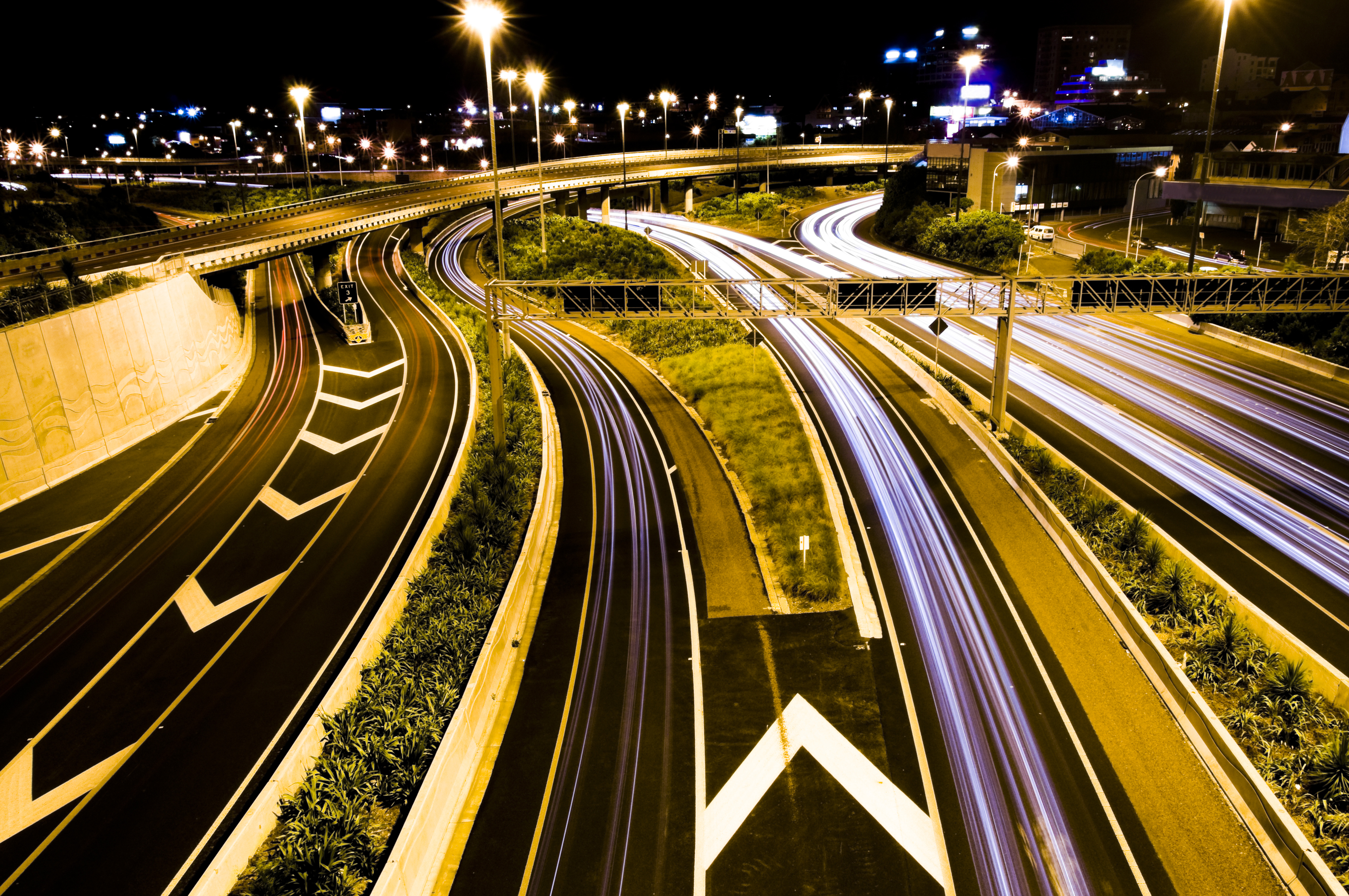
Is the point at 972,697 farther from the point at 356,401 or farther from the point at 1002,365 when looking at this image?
the point at 356,401

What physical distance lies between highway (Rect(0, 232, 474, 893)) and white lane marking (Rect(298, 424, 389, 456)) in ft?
0.49

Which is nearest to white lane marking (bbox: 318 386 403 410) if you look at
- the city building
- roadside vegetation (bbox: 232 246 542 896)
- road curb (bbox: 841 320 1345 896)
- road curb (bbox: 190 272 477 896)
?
roadside vegetation (bbox: 232 246 542 896)

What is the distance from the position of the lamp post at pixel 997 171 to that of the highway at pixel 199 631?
60.0m

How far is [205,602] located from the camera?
895 inches

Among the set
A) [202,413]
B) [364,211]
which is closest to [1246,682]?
[202,413]

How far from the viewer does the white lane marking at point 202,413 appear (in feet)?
124

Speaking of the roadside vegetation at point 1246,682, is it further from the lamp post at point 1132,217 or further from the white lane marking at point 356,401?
the lamp post at point 1132,217

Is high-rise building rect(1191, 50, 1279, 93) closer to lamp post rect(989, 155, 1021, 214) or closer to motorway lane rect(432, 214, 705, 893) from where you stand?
lamp post rect(989, 155, 1021, 214)

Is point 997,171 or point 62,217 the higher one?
Result: point 997,171

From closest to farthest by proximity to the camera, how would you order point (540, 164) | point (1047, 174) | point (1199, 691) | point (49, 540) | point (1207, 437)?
point (1199, 691) < point (49, 540) < point (1207, 437) < point (540, 164) < point (1047, 174)

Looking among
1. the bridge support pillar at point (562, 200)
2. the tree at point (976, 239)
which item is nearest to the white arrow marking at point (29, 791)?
the tree at point (976, 239)

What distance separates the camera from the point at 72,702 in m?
18.5

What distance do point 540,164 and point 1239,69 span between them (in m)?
193

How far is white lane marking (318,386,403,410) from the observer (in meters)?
39.7
